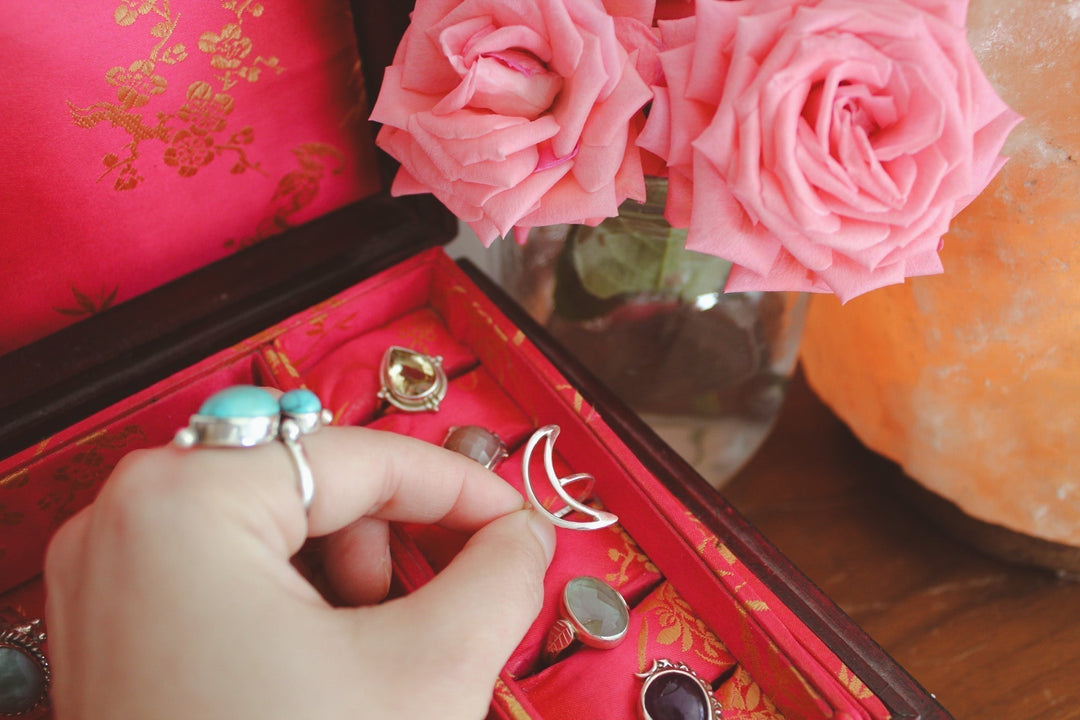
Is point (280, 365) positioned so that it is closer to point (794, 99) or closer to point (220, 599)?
point (220, 599)

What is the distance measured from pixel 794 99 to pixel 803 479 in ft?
1.64

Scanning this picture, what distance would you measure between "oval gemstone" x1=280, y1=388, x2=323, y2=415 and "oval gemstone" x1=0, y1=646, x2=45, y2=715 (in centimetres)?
26

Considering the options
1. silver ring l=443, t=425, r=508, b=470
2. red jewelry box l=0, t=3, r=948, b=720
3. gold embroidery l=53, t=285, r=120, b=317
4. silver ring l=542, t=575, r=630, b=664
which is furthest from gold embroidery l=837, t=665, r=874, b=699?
gold embroidery l=53, t=285, r=120, b=317

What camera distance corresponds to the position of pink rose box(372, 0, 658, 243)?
390 mm

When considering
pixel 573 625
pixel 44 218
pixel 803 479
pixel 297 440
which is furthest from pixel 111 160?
pixel 803 479

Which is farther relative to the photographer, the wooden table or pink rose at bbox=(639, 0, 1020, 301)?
the wooden table

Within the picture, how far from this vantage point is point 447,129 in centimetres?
40

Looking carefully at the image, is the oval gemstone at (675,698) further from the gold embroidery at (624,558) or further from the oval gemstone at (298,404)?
the oval gemstone at (298,404)

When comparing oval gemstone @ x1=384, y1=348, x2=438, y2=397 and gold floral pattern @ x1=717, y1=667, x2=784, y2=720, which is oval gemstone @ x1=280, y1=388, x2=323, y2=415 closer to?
oval gemstone @ x1=384, y1=348, x2=438, y2=397

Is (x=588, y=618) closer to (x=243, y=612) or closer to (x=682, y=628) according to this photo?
(x=682, y=628)

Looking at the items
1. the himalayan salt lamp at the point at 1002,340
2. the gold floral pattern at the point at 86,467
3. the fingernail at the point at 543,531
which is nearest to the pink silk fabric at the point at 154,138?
the gold floral pattern at the point at 86,467

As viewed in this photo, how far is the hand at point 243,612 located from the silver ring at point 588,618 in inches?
3.1

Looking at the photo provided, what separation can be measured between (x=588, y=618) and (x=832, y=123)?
0.31 m

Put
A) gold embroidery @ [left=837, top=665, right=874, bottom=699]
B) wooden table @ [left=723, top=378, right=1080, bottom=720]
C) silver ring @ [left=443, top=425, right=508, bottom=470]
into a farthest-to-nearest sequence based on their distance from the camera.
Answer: wooden table @ [left=723, top=378, right=1080, bottom=720]
silver ring @ [left=443, top=425, right=508, bottom=470]
gold embroidery @ [left=837, top=665, right=874, bottom=699]
